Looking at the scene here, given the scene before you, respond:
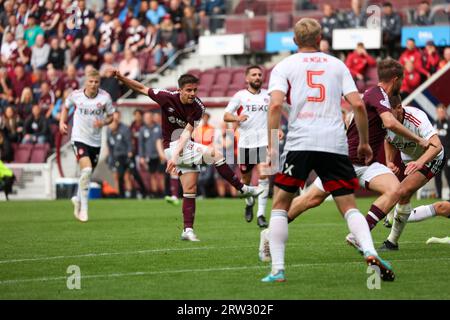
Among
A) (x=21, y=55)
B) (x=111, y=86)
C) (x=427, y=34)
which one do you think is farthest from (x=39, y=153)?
(x=427, y=34)

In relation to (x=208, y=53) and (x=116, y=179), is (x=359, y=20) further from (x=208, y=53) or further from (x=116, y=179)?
(x=116, y=179)

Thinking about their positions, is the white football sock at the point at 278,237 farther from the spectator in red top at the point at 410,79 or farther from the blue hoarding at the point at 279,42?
the blue hoarding at the point at 279,42

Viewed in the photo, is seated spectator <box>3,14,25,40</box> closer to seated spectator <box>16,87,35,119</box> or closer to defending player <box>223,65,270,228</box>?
seated spectator <box>16,87,35,119</box>

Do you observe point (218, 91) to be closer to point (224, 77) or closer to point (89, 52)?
point (224, 77)

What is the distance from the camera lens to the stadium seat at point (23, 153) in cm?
2967

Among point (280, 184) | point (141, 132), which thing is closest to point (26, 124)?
point (141, 132)

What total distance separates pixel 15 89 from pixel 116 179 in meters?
5.72

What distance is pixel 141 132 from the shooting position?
27.4 m

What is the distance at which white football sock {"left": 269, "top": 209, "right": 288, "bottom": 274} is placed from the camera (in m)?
8.73

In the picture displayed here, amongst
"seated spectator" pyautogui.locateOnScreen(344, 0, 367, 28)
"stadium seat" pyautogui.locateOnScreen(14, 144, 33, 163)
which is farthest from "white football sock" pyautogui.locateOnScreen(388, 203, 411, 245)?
"stadium seat" pyautogui.locateOnScreen(14, 144, 33, 163)

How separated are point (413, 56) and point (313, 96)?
53.5ft

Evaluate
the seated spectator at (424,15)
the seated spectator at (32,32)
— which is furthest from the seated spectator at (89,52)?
the seated spectator at (424,15)

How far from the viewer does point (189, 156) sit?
13.5m

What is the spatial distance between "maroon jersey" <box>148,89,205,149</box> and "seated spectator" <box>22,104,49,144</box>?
1666 centimetres
